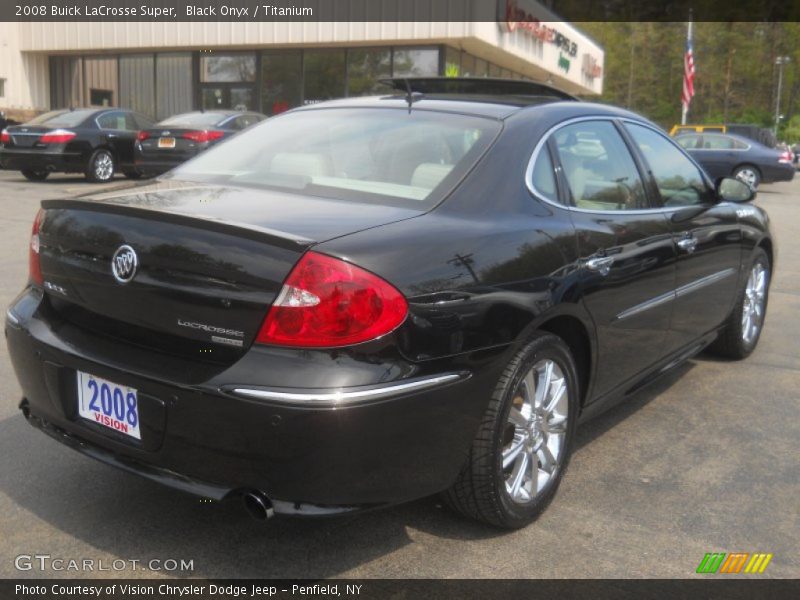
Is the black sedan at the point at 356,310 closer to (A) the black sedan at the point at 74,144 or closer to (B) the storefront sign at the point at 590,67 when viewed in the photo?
(A) the black sedan at the point at 74,144

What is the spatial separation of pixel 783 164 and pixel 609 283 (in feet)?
67.3

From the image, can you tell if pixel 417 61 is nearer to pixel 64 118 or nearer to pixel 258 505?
pixel 64 118

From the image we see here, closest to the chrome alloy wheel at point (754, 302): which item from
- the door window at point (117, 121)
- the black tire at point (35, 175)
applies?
the door window at point (117, 121)

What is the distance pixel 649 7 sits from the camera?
60.8m

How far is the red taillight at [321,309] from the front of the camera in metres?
2.46

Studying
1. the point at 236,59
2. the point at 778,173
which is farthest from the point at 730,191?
the point at 236,59

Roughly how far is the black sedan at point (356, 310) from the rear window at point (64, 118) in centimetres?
1336

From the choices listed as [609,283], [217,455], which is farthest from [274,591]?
[609,283]

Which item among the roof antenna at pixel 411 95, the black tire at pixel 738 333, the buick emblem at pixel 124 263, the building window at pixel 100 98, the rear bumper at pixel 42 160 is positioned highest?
the building window at pixel 100 98

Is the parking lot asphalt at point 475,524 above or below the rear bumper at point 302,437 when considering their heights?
below

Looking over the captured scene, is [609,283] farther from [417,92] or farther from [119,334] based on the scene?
[119,334]

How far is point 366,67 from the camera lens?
2411 cm

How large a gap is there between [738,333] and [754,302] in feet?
1.24

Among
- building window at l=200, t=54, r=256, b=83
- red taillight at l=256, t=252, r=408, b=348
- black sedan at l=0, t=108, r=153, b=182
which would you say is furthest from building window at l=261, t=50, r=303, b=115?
red taillight at l=256, t=252, r=408, b=348
